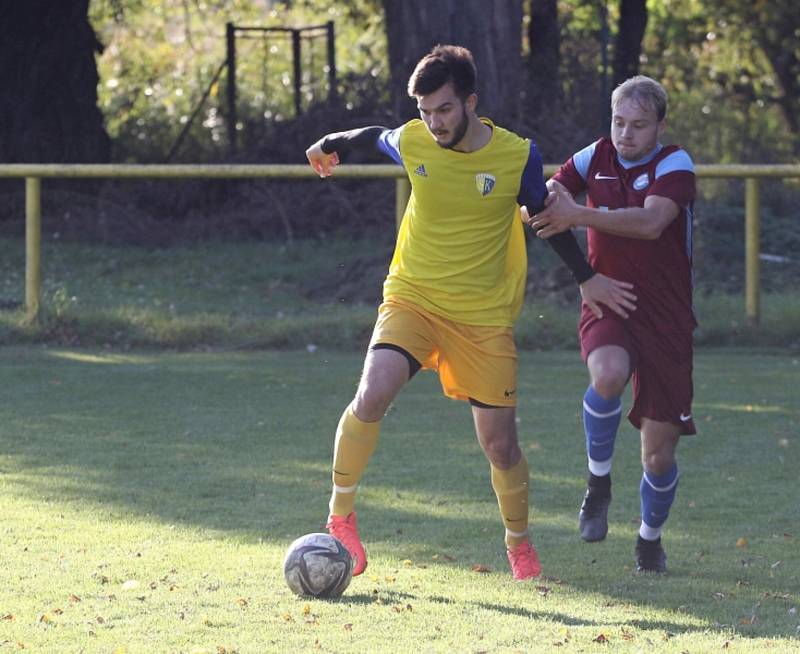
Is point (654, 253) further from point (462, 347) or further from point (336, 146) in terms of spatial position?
point (336, 146)

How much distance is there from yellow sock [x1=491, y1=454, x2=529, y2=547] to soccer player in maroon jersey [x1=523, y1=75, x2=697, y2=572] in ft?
1.51

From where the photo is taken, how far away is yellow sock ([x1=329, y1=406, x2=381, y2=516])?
6.00 metres

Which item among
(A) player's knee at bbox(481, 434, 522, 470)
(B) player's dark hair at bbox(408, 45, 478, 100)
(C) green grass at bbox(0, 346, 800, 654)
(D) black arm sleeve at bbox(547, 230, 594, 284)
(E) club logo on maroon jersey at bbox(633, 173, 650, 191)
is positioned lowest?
(C) green grass at bbox(0, 346, 800, 654)

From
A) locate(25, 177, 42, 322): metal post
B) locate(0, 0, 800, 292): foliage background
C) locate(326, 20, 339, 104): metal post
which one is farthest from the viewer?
locate(326, 20, 339, 104): metal post

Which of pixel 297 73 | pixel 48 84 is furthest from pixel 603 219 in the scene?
pixel 297 73

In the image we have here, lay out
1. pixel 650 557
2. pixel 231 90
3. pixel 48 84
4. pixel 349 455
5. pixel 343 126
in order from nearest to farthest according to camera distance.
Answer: pixel 349 455 → pixel 650 557 → pixel 343 126 → pixel 48 84 → pixel 231 90

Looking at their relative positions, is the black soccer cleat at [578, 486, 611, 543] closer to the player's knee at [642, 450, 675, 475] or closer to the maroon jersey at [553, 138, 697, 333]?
the player's knee at [642, 450, 675, 475]

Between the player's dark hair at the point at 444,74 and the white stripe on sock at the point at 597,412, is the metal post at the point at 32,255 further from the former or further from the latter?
the player's dark hair at the point at 444,74

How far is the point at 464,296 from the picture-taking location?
19.9ft

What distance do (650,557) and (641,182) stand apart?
143cm

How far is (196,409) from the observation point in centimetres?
1013

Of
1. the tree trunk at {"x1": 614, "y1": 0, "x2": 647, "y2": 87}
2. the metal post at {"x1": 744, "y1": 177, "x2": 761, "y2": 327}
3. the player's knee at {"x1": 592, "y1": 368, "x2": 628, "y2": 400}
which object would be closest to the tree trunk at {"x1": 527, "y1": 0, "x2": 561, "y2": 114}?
the tree trunk at {"x1": 614, "y1": 0, "x2": 647, "y2": 87}

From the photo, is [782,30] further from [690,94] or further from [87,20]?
[87,20]

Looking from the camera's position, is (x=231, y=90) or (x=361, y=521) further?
(x=231, y=90)
